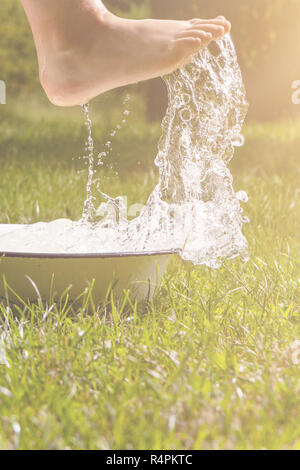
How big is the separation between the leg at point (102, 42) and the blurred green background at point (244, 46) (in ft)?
14.1

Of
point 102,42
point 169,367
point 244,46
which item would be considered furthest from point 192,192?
point 244,46

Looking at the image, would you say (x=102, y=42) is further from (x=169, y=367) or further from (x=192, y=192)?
(x=169, y=367)

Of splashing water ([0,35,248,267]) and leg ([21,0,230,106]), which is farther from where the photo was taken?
splashing water ([0,35,248,267])

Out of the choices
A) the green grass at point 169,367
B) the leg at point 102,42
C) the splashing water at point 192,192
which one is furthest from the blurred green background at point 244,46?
the green grass at point 169,367

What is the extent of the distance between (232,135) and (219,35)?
16.2 inches

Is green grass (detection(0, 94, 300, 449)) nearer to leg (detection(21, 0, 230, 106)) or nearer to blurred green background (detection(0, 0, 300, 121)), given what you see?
leg (detection(21, 0, 230, 106))

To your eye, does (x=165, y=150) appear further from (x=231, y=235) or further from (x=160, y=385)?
(x=160, y=385)

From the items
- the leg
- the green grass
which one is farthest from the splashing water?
the leg

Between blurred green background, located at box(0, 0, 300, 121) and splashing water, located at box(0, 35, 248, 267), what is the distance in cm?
413

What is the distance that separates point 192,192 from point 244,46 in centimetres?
486

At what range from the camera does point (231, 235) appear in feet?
6.34

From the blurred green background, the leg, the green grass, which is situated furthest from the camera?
the blurred green background

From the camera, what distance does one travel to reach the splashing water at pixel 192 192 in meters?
1.92

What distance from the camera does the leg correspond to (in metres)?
1.76
